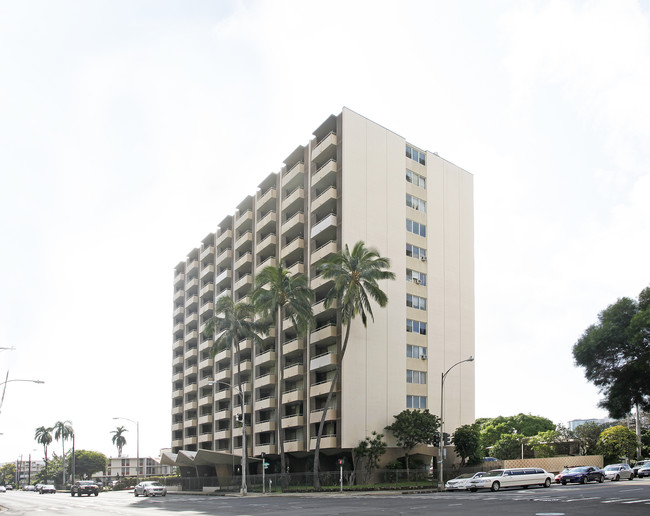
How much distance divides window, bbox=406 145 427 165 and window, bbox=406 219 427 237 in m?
7.26

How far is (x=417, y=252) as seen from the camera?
230 ft

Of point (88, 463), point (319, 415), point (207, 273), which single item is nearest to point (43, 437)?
point (88, 463)

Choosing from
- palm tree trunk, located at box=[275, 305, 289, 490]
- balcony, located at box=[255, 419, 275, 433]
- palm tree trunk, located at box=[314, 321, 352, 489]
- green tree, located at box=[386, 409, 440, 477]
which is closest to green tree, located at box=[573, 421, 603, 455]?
green tree, located at box=[386, 409, 440, 477]

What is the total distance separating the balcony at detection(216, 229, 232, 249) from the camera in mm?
92000

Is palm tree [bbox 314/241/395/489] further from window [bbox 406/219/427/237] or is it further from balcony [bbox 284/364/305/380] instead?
window [bbox 406/219/427/237]

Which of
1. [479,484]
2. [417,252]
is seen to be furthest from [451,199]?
[479,484]

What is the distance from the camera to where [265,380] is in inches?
2904

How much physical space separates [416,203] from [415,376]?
59.7 feet

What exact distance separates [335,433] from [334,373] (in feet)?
18.2

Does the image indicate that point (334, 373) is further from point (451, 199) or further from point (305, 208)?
point (451, 199)

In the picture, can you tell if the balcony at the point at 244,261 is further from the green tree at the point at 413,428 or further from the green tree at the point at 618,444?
the green tree at the point at 618,444

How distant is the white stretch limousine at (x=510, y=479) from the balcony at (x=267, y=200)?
4209cm

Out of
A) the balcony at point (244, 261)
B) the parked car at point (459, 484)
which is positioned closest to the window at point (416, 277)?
the balcony at point (244, 261)

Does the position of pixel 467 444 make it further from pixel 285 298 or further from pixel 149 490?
pixel 149 490
